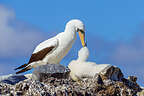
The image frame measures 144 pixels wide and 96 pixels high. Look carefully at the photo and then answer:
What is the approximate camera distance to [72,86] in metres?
14.3

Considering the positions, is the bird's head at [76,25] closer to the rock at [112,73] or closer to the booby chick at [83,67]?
the booby chick at [83,67]

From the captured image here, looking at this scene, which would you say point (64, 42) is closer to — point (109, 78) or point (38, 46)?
point (38, 46)

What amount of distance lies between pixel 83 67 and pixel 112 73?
3.53 ft

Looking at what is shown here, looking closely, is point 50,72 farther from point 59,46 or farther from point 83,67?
point 59,46

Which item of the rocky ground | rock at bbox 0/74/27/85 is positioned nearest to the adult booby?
rock at bbox 0/74/27/85

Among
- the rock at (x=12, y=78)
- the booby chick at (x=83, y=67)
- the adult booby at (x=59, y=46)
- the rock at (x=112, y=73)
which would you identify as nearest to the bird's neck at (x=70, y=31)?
the adult booby at (x=59, y=46)

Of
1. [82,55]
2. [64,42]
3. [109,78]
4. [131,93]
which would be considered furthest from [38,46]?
[131,93]

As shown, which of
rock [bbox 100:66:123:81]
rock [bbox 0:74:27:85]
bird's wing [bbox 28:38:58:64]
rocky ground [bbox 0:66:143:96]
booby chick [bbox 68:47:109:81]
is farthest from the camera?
bird's wing [bbox 28:38:58:64]

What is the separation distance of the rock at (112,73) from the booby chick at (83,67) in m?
0.20

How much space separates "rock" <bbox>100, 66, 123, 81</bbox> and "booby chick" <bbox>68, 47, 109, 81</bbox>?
0.20 m

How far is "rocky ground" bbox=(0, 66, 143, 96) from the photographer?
13.4 metres

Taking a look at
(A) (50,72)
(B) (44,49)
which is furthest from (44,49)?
(A) (50,72)

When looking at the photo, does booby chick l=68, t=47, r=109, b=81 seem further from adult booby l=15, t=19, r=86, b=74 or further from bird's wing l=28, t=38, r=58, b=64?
bird's wing l=28, t=38, r=58, b=64

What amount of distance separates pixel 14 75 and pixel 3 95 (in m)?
4.40
